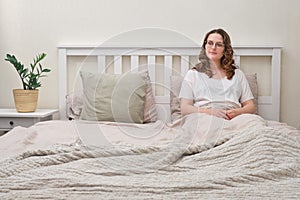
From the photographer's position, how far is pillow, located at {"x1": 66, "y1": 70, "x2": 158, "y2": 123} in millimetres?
2732

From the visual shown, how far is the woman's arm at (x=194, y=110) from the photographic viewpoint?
2.44 metres

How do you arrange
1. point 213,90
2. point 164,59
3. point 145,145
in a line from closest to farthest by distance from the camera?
point 145,145 → point 213,90 → point 164,59

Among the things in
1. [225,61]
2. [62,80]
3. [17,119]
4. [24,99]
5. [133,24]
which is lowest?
[17,119]

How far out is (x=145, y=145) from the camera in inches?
71.7

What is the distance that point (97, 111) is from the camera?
2.60m

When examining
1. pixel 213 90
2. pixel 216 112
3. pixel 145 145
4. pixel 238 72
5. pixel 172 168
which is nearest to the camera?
pixel 172 168

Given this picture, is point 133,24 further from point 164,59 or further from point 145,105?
point 145,105

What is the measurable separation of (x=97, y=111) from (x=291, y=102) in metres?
1.26

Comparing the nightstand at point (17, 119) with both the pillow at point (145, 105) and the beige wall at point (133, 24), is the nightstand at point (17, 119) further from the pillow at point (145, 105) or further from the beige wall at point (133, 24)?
the beige wall at point (133, 24)

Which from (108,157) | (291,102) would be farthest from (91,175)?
(291,102)

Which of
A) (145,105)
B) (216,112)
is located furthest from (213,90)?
(145,105)

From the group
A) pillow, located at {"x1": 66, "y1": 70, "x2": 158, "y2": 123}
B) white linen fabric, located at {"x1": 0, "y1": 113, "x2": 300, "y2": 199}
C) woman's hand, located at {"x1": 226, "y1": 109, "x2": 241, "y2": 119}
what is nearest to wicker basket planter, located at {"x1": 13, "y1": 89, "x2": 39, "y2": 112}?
pillow, located at {"x1": 66, "y1": 70, "x2": 158, "y2": 123}

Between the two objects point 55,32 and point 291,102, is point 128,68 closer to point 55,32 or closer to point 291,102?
point 55,32

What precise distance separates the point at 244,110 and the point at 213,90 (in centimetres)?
21
